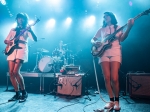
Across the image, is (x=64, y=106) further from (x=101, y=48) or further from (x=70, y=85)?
(x=101, y=48)

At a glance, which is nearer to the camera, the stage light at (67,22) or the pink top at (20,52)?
the pink top at (20,52)

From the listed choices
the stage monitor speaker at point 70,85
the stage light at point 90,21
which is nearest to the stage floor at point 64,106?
the stage monitor speaker at point 70,85

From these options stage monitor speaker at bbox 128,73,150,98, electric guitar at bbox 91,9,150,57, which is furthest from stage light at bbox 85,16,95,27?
electric guitar at bbox 91,9,150,57

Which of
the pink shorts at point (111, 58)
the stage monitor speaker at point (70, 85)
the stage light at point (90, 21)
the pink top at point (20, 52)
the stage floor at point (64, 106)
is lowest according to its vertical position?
the stage floor at point (64, 106)

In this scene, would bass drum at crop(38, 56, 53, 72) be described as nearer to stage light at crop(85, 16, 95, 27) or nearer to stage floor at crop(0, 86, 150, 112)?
stage floor at crop(0, 86, 150, 112)

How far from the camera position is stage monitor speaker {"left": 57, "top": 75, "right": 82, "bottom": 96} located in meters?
3.81

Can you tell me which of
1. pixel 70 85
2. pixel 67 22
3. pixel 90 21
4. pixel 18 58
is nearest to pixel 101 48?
pixel 70 85

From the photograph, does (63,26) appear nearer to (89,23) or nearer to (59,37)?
(59,37)

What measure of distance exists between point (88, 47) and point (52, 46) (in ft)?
6.29

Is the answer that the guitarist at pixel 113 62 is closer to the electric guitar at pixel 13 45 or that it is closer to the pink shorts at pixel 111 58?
the pink shorts at pixel 111 58

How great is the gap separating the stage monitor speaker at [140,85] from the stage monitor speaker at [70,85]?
1.40 metres

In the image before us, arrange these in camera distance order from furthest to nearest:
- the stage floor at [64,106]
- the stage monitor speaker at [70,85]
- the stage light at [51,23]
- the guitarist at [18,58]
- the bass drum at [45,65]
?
the stage light at [51,23] < the bass drum at [45,65] < the stage monitor speaker at [70,85] < the guitarist at [18,58] < the stage floor at [64,106]

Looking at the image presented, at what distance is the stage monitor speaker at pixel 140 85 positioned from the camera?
3.43 meters

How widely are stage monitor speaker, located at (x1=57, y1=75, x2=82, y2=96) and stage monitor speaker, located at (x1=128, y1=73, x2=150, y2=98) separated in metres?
1.40
